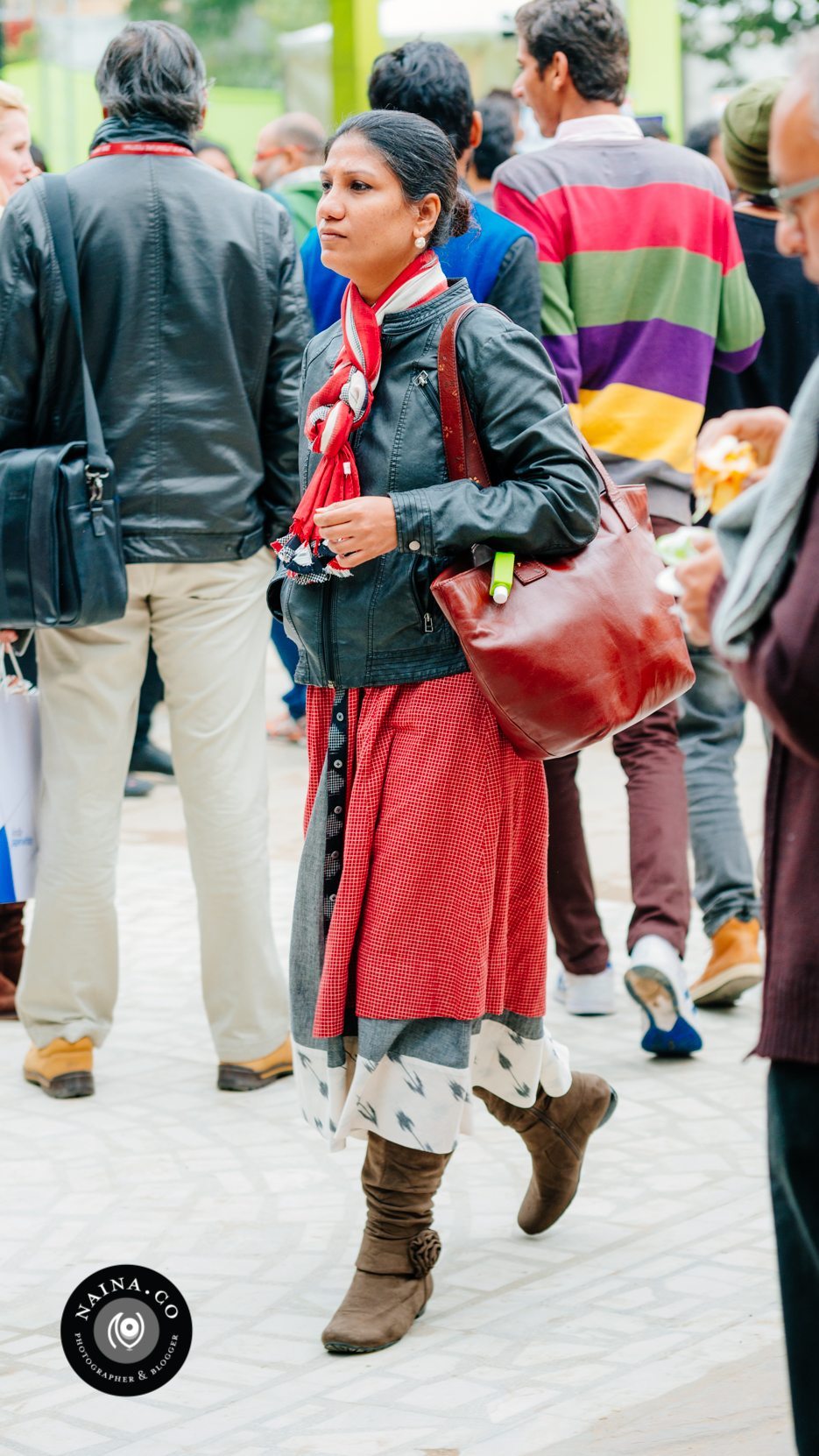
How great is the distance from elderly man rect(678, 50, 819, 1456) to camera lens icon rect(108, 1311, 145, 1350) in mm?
1319

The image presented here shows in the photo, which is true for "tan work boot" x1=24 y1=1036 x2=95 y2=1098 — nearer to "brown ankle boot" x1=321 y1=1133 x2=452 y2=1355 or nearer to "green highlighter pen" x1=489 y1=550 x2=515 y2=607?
"brown ankle boot" x1=321 y1=1133 x2=452 y2=1355

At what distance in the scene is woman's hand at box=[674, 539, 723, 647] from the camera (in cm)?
209

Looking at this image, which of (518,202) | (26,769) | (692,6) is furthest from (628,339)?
(692,6)

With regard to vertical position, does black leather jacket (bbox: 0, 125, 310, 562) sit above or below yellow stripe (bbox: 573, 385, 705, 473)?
above

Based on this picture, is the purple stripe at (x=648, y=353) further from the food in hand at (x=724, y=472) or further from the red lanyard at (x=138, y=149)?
the food in hand at (x=724, y=472)

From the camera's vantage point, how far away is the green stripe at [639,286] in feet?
15.4

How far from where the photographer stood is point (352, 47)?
9.02 meters

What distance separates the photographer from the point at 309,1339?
321cm

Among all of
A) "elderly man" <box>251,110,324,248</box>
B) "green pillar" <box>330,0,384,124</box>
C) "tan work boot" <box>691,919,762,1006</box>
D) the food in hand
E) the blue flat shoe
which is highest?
the food in hand

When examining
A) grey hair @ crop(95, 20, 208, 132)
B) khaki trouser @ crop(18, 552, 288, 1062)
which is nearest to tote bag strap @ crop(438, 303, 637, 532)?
khaki trouser @ crop(18, 552, 288, 1062)

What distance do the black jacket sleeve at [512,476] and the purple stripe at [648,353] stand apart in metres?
1.66

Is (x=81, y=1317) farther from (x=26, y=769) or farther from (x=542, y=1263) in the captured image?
(x=26, y=769)

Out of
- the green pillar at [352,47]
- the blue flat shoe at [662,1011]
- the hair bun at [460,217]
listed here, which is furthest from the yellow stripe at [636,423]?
the green pillar at [352,47]

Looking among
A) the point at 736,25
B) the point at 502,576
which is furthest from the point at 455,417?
the point at 736,25
